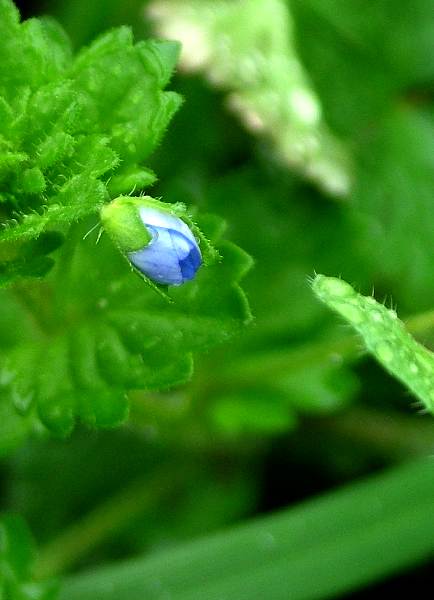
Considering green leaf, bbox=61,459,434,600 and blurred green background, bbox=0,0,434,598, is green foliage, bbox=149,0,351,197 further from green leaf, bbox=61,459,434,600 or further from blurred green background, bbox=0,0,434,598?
green leaf, bbox=61,459,434,600

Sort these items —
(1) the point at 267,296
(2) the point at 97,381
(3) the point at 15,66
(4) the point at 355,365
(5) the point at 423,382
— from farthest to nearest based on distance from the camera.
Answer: (4) the point at 355,365 < (1) the point at 267,296 < (2) the point at 97,381 < (3) the point at 15,66 < (5) the point at 423,382

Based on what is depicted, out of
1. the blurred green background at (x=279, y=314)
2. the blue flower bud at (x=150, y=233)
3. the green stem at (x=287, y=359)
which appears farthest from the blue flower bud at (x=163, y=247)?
the blurred green background at (x=279, y=314)

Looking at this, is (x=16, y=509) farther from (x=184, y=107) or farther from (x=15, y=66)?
(x=15, y=66)

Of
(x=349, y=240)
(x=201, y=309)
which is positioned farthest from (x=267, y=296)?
(x=201, y=309)

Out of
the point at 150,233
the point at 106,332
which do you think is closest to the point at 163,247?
the point at 150,233

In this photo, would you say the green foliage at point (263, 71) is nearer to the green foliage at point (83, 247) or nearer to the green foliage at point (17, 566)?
the green foliage at point (83, 247)
